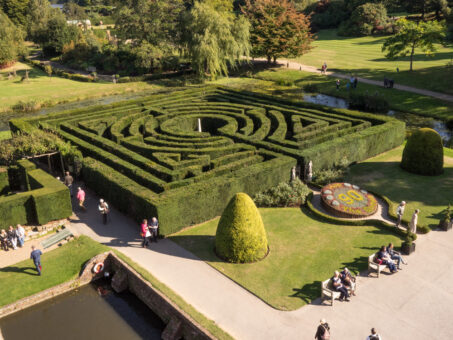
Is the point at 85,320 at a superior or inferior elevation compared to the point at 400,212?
inferior

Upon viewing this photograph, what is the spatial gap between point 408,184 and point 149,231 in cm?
1779

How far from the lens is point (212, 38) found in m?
60.2

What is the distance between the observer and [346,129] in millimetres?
32469

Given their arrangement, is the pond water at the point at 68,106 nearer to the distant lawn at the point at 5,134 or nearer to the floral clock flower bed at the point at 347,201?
the distant lawn at the point at 5,134

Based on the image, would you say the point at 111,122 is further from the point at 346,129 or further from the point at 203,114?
the point at 346,129

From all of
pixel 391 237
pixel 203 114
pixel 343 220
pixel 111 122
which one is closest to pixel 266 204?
pixel 343 220

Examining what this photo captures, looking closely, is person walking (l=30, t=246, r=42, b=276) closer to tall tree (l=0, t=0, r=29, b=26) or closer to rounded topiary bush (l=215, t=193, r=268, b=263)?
rounded topiary bush (l=215, t=193, r=268, b=263)

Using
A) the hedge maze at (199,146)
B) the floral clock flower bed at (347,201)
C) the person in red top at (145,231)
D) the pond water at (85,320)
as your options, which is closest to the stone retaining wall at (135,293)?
the pond water at (85,320)

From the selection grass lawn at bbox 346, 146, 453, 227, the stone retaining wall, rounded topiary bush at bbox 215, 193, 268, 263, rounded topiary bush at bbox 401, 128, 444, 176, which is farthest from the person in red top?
rounded topiary bush at bbox 401, 128, 444, 176

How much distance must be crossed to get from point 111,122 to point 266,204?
19.2m

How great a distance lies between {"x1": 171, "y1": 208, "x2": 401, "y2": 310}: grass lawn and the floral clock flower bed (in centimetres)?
107

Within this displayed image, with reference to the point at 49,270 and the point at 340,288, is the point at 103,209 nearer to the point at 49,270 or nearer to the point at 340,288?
the point at 49,270

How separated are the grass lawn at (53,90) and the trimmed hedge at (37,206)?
35582 millimetres

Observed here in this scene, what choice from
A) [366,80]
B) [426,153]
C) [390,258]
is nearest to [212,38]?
[366,80]
